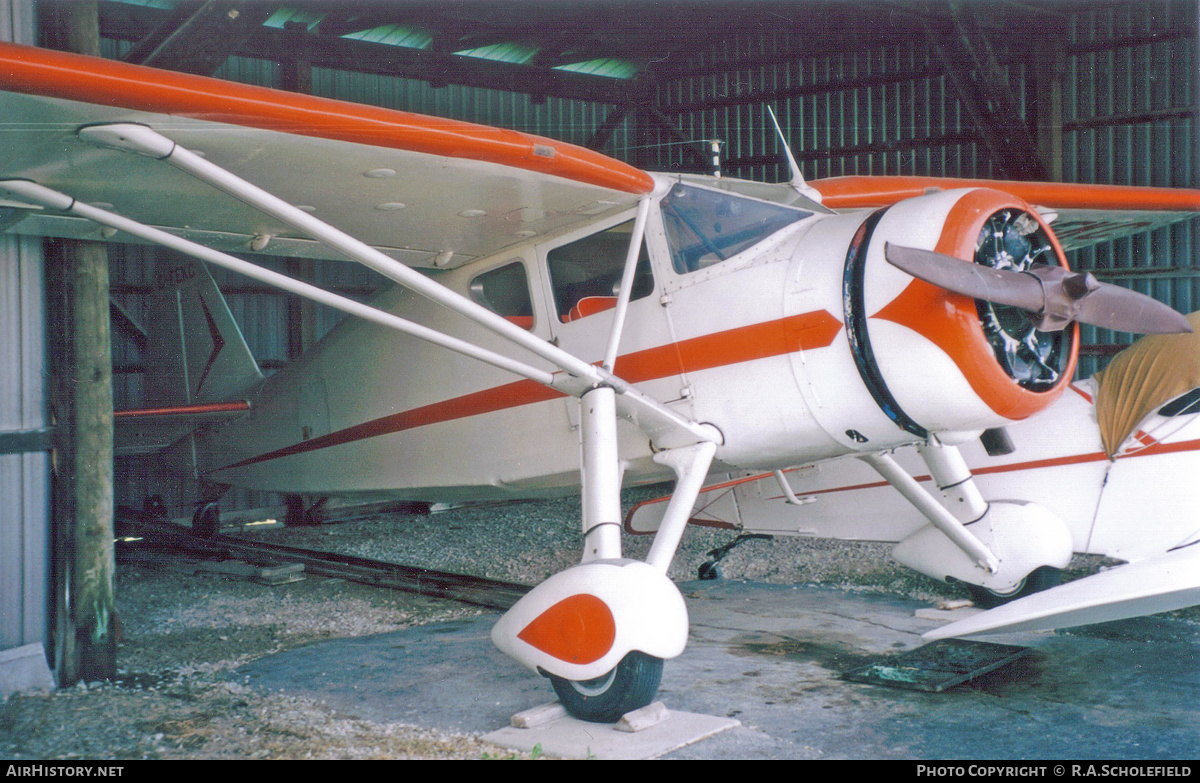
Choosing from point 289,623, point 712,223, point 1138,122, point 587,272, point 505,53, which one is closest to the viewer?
point 712,223

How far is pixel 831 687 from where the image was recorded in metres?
4.02

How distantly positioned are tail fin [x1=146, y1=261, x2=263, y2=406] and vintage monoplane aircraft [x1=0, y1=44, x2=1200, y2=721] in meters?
3.59

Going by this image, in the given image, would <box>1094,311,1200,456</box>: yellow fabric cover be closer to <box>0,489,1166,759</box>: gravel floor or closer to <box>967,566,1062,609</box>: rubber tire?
<box>967,566,1062,609</box>: rubber tire

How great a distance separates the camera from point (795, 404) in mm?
3877

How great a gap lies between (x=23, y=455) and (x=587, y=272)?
105 inches

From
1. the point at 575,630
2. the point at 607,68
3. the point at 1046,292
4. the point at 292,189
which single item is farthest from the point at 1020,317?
the point at 607,68

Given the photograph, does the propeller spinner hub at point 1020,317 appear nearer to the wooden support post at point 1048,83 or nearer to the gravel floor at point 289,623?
the gravel floor at point 289,623

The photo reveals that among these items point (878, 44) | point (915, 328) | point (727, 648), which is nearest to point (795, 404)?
point (915, 328)

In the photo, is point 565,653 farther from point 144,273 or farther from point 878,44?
point 878,44

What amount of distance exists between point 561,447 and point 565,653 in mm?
1369

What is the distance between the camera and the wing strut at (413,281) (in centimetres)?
322

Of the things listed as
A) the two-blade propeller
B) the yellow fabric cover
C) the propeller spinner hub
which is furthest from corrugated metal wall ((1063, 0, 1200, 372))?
A: the propeller spinner hub

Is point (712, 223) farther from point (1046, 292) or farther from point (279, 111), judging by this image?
point (279, 111)

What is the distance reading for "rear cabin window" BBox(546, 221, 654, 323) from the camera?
4566 millimetres
